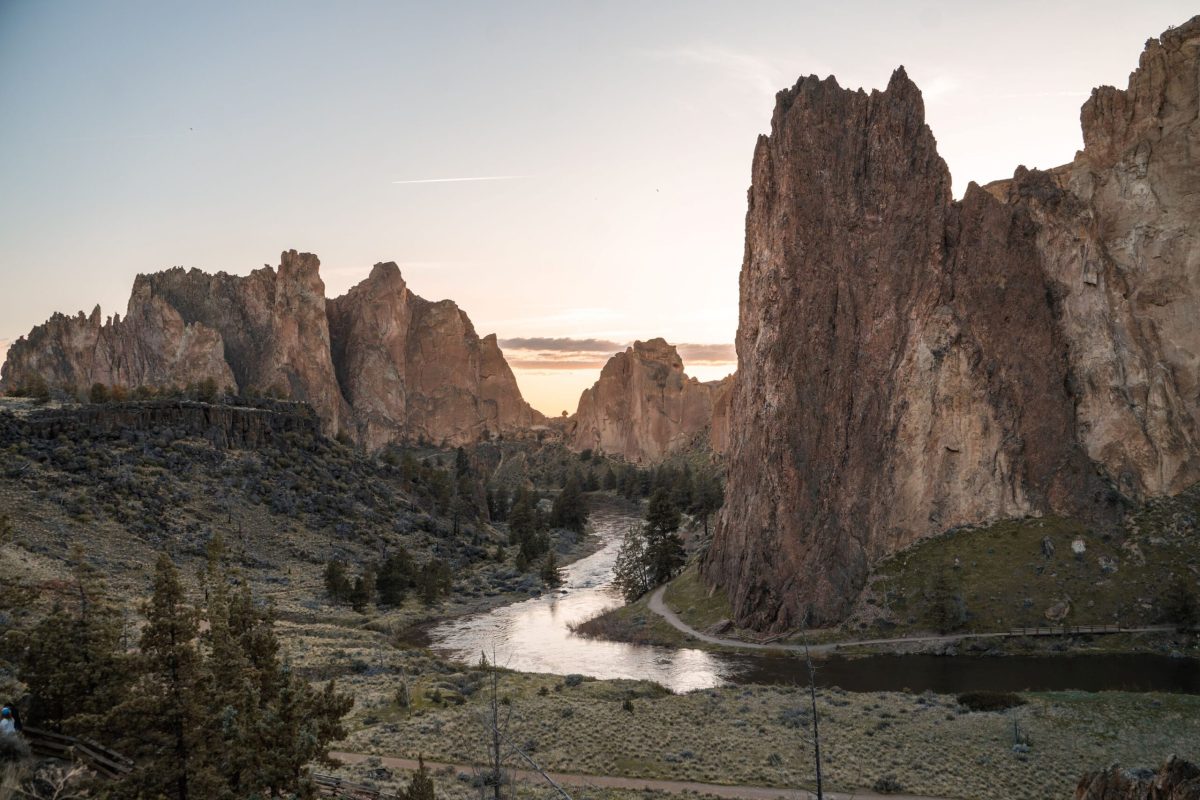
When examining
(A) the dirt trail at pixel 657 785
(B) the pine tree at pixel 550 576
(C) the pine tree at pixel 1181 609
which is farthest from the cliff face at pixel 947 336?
(A) the dirt trail at pixel 657 785

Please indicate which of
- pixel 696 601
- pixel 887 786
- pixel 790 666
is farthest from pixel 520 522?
pixel 887 786

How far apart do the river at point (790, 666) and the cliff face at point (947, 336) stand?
31.2 ft

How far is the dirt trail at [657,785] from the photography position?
33156mm

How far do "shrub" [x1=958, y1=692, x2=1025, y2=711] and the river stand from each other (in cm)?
508

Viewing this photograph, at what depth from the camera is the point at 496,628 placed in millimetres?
78562

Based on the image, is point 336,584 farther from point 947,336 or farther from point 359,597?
point 947,336

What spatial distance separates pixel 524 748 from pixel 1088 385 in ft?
198

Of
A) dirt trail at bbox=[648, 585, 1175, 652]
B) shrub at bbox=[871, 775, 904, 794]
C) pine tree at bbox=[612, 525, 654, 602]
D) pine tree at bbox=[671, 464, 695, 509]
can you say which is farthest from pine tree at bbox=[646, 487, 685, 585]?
shrub at bbox=[871, 775, 904, 794]

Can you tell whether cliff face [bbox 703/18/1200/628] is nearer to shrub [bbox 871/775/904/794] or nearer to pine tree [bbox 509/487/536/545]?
shrub [bbox 871/775/904/794]

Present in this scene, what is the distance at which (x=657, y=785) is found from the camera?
114 ft

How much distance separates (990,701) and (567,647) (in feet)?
111

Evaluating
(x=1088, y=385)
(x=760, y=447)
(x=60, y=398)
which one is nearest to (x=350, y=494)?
(x=60, y=398)

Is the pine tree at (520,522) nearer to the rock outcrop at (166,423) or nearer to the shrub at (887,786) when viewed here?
the rock outcrop at (166,423)

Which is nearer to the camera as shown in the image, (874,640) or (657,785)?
(657,785)
